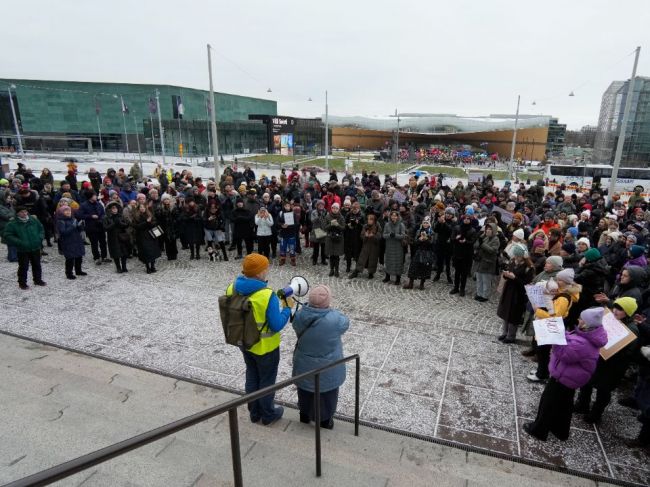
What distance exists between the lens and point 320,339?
3.71 metres

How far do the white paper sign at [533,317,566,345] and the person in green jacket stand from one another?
29.3ft

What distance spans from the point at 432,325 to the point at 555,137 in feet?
324

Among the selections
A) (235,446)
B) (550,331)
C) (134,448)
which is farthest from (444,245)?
(134,448)

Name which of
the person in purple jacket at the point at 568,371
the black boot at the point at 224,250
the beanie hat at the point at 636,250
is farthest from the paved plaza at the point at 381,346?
the beanie hat at the point at 636,250

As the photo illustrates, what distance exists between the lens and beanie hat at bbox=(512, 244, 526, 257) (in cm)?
635

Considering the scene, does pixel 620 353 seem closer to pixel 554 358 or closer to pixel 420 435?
pixel 554 358

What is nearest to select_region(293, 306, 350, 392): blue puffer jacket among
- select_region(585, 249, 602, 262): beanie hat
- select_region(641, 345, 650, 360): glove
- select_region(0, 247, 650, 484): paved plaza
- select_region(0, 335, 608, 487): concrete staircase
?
select_region(0, 335, 608, 487): concrete staircase

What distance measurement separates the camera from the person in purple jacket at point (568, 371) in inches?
150

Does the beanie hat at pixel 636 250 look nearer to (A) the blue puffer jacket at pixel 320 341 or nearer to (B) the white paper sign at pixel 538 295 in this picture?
(B) the white paper sign at pixel 538 295

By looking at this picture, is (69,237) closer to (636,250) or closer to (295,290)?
(295,290)

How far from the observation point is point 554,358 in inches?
161

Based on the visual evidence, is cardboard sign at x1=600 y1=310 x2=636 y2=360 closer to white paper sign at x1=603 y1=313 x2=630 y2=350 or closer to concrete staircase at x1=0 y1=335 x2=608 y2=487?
white paper sign at x1=603 y1=313 x2=630 y2=350

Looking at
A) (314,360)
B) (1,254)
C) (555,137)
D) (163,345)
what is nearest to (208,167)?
(1,254)

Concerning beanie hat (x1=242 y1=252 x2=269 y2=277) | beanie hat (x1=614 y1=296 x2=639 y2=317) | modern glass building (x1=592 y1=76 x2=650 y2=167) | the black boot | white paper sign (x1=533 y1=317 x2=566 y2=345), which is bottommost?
the black boot
